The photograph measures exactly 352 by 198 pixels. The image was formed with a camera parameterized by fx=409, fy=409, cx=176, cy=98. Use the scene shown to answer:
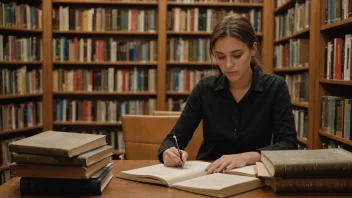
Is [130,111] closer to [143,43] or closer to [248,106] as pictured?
[143,43]

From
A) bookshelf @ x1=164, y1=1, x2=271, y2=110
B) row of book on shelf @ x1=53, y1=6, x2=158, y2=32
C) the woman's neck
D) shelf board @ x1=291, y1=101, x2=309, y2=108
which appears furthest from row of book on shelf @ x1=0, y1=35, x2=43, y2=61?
the woman's neck

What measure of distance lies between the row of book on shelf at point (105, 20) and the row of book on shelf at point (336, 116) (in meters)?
2.03

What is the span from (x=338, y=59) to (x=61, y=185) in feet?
6.35

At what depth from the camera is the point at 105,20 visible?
4105 mm

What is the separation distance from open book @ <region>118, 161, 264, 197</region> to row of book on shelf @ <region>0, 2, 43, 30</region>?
2903 millimetres

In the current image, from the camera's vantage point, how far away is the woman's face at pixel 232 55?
1.59m

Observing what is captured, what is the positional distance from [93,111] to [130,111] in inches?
14.8

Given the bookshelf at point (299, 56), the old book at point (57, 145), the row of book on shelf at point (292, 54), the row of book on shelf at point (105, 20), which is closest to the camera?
the old book at point (57, 145)

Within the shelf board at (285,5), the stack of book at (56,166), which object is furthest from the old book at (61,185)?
the shelf board at (285,5)

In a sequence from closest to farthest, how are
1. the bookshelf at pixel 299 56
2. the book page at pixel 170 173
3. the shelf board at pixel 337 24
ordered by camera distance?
the book page at pixel 170 173, the shelf board at pixel 337 24, the bookshelf at pixel 299 56

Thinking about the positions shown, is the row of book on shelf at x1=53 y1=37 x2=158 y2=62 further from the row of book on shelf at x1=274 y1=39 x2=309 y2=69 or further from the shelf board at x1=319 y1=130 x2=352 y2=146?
the shelf board at x1=319 y1=130 x2=352 y2=146

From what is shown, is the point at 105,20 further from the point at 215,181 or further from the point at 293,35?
the point at 215,181

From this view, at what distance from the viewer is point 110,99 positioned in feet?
14.4

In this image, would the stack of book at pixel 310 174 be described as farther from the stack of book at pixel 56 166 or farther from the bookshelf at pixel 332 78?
the bookshelf at pixel 332 78
